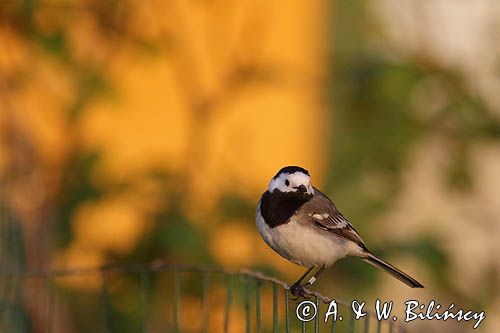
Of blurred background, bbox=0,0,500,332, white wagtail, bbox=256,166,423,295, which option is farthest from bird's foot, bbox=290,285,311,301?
blurred background, bbox=0,0,500,332

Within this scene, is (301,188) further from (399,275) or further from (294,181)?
(399,275)

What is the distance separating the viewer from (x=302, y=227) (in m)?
2.82

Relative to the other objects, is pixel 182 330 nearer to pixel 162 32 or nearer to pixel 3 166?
pixel 3 166

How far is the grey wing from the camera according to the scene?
288cm

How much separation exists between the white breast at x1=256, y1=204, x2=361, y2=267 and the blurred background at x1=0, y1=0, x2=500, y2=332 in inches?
64.3

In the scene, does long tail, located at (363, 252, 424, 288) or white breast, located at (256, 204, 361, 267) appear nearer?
long tail, located at (363, 252, 424, 288)

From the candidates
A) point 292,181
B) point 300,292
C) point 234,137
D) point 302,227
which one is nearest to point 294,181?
point 292,181

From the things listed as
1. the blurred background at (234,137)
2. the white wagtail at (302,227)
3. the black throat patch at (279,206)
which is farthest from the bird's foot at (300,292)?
the blurred background at (234,137)

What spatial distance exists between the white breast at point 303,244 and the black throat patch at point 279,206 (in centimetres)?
1

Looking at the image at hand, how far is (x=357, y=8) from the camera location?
19.6ft

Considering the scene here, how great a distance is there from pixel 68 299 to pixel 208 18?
1.62 metres

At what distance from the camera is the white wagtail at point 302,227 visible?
2.76 metres

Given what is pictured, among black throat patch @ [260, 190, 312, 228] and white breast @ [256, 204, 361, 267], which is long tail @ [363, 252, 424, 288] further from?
black throat patch @ [260, 190, 312, 228]

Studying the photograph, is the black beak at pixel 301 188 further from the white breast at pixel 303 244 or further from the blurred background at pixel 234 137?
the blurred background at pixel 234 137
